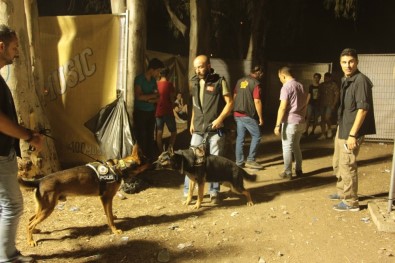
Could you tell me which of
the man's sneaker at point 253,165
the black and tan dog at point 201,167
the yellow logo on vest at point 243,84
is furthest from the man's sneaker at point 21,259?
the yellow logo on vest at point 243,84

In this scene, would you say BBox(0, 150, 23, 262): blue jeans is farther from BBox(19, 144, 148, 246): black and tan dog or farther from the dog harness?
the dog harness

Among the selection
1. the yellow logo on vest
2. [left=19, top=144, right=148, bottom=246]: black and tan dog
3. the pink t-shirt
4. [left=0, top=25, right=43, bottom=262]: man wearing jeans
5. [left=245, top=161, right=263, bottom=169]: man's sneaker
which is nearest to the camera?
[left=0, top=25, right=43, bottom=262]: man wearing jeans

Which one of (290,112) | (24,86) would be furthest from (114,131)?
(290,112)

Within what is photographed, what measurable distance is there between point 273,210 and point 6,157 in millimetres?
3580

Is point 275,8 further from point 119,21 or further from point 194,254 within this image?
point 194,254

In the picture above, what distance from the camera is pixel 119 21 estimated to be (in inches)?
251

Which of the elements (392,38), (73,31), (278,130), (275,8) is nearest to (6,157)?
(73,31)

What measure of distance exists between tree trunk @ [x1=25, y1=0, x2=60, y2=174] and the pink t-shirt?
8.26 ft

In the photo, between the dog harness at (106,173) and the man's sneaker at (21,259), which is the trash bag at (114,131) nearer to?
the dog harness at (106,173)

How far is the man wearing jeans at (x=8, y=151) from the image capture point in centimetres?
308

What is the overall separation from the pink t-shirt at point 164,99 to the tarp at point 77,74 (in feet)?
5.63

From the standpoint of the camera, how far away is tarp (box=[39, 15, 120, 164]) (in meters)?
6.48

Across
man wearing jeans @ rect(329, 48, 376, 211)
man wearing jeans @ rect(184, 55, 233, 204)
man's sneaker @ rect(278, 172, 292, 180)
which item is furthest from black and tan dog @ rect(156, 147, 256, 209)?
man's sneaker @ rect(278, 172, 292, 180)

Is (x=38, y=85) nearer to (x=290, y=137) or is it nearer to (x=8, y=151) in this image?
(x=8, y=151)
